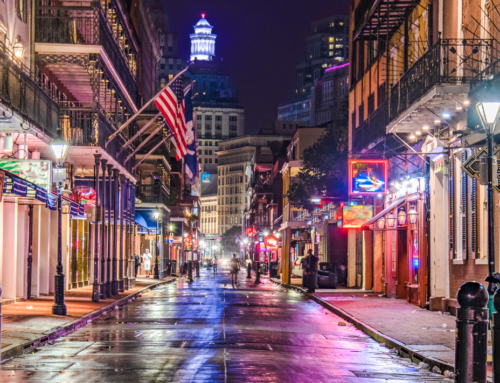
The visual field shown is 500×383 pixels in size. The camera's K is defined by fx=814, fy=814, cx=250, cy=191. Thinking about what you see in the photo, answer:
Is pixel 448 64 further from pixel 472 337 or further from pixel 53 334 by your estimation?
pixel 472 337

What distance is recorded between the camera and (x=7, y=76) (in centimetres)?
1891

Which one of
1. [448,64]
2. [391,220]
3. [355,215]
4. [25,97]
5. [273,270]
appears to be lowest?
[273,270]

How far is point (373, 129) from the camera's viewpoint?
29.4 meters

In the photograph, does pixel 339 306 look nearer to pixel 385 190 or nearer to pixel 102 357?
pixel 385 190

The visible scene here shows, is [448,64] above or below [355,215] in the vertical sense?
above

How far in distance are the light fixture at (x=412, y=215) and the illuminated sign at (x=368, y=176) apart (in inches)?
104

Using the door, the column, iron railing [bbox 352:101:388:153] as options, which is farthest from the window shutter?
the column

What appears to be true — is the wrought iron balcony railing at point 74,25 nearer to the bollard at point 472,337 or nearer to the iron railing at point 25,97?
the iron railing at point 25,97

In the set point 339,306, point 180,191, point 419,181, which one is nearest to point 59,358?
point 339,306

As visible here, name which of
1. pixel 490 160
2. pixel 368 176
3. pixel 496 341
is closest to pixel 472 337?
pixel 496 341

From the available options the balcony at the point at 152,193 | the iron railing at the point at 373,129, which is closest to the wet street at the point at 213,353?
the iron railing at the point at 373,129

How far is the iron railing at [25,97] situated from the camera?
18734mm

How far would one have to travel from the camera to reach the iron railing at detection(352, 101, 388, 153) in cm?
2717

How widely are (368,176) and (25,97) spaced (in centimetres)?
1417
